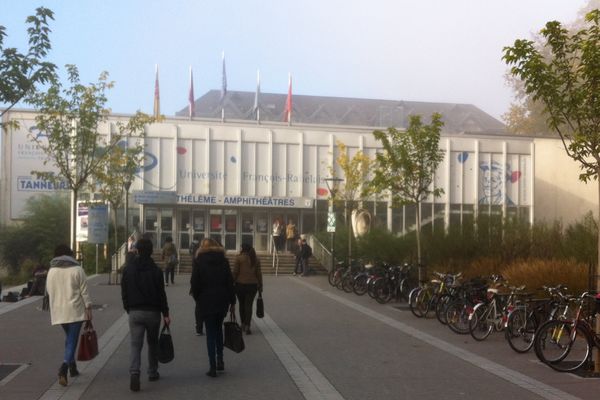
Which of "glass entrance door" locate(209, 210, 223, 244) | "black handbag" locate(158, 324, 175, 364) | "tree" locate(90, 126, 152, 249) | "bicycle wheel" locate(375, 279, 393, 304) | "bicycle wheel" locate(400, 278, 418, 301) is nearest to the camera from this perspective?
"black handbag" locate(158, 324, 175, 364)

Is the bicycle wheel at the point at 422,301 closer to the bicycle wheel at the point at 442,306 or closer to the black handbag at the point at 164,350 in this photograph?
the bicycle wheel at the point at 442,306

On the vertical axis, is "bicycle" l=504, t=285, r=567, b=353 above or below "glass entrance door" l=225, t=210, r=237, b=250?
below

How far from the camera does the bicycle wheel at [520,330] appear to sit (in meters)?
12.4

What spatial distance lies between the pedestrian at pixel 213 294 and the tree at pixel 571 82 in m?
4.97

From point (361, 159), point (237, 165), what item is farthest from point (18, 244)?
point (361, 159)

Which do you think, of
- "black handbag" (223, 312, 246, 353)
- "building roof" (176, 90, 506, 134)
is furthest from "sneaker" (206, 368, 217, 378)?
"building roof" (176, 90, 506, 134)

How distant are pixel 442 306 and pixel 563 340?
535 cm

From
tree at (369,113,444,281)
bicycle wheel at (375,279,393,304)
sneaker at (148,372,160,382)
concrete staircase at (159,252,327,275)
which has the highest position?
tree at (369,113,444,281)

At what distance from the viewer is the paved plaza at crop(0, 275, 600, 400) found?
29.3 ft

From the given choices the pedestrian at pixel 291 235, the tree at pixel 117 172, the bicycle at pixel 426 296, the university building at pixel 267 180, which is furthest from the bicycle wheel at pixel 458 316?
the pedestrian at pixel 291 235

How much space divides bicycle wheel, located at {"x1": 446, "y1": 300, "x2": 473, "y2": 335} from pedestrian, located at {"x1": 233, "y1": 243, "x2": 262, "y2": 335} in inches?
146

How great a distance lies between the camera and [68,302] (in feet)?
30.4

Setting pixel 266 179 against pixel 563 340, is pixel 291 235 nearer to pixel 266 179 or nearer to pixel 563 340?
pixel 266 179

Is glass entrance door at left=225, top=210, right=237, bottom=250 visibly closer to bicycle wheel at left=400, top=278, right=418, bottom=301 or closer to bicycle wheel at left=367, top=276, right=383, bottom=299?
bicycle wheel at left=367, top=276, right=383, bottom=299
